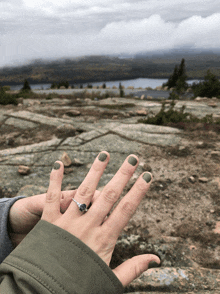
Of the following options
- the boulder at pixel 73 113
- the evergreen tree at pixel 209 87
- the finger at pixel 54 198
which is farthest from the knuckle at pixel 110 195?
the evergreen tree at pixel 209 87

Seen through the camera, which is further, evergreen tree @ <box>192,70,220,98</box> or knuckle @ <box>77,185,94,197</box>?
evergreen tree @ <box>192,70,220,98</box>

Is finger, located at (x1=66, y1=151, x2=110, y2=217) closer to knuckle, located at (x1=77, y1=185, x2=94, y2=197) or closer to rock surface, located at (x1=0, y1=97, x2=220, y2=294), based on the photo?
knuckle, located at (x1=77, y1=185, x2=94, y2=197)

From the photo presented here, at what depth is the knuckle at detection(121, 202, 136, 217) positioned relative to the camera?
0.88m

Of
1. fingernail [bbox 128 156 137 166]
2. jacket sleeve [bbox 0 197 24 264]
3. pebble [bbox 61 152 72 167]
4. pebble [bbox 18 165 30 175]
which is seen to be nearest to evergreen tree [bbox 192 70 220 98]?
pebble [bbox 61 152 72 167]

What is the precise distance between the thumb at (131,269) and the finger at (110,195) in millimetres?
208

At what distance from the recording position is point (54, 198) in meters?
0.91

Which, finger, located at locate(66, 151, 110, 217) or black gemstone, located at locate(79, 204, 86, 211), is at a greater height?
finger, located at locate(66, 151, 110, 217)

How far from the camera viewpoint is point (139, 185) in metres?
0.92

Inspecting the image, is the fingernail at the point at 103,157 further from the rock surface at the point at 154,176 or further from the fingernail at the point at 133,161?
the rock surface at the point at 154,176

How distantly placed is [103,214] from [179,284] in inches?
29.8

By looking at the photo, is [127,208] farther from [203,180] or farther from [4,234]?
[203,180]

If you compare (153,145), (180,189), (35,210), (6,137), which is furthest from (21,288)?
(6,137)

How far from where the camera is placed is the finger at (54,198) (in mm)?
869

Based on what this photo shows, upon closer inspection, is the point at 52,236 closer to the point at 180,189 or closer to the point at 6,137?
the point at 180,189
